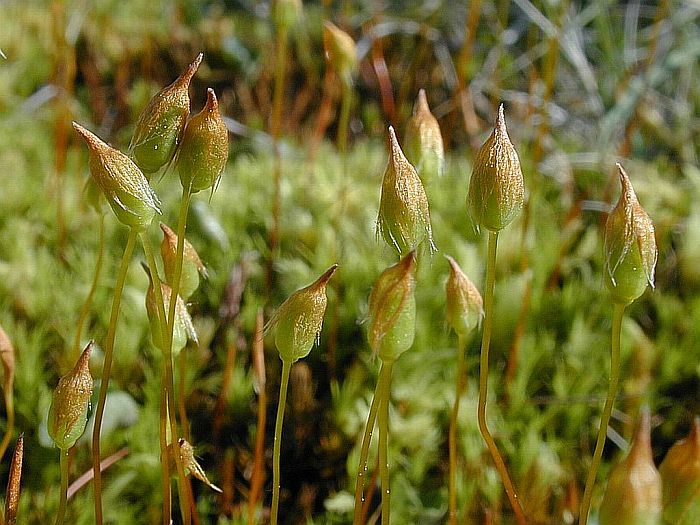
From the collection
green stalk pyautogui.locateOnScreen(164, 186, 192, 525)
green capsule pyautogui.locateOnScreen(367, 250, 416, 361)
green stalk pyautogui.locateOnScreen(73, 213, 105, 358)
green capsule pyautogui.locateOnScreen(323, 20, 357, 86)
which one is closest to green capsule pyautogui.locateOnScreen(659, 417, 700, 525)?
green capsule pyautogui.locateOnScreen(367, 250, 416, 361)

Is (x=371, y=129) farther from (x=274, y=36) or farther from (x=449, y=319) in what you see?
(x=449, y=319)

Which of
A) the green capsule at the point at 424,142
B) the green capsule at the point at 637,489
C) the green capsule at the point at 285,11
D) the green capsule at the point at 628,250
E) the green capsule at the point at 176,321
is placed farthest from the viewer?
the green capsule at the point at 285,11

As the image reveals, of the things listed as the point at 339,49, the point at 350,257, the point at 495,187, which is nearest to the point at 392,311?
the point at 495,187

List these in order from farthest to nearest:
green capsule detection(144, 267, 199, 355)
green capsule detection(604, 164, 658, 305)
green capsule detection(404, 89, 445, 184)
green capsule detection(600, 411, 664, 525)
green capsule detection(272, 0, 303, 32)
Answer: green capsule detection(272, 0, 303, 32)
green capsule detection(404, 89, 445, 184)
green capsule detection(144, 267, 199, 355)
green capsule detection(604, 164, 658, 305)
green capsule detection(600, 411, 664, 525)

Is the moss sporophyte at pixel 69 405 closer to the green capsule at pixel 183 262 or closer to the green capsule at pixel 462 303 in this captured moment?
the green capsule at pixel 183 262

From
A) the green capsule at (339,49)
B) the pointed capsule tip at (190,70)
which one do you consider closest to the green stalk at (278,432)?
the pointed capsule tip at (190,70)

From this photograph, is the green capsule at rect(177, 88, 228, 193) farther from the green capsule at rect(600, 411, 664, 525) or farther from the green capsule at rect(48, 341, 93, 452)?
the green capsule at rect(600, 411, 664, 525)
